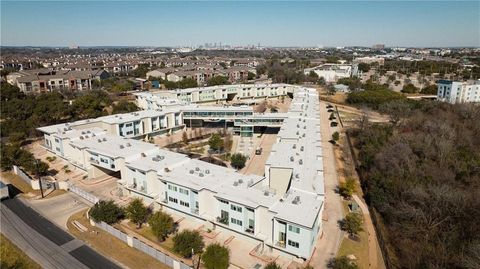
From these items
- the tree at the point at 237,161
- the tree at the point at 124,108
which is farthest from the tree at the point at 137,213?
the tree at the point at 124,108

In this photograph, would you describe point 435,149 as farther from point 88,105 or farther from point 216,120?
point 88,105

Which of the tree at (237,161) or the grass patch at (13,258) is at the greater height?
the tree at (237,161)

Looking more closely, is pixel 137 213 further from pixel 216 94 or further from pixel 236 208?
pixel 216 94

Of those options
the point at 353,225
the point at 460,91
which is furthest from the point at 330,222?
the point at 460,91

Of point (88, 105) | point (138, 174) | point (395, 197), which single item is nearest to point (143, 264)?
point (138, 174)

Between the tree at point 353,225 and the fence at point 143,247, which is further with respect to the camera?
the tree at point 353,225

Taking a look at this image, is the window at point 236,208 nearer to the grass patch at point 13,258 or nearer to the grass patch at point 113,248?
the grass patch at point 113,248
